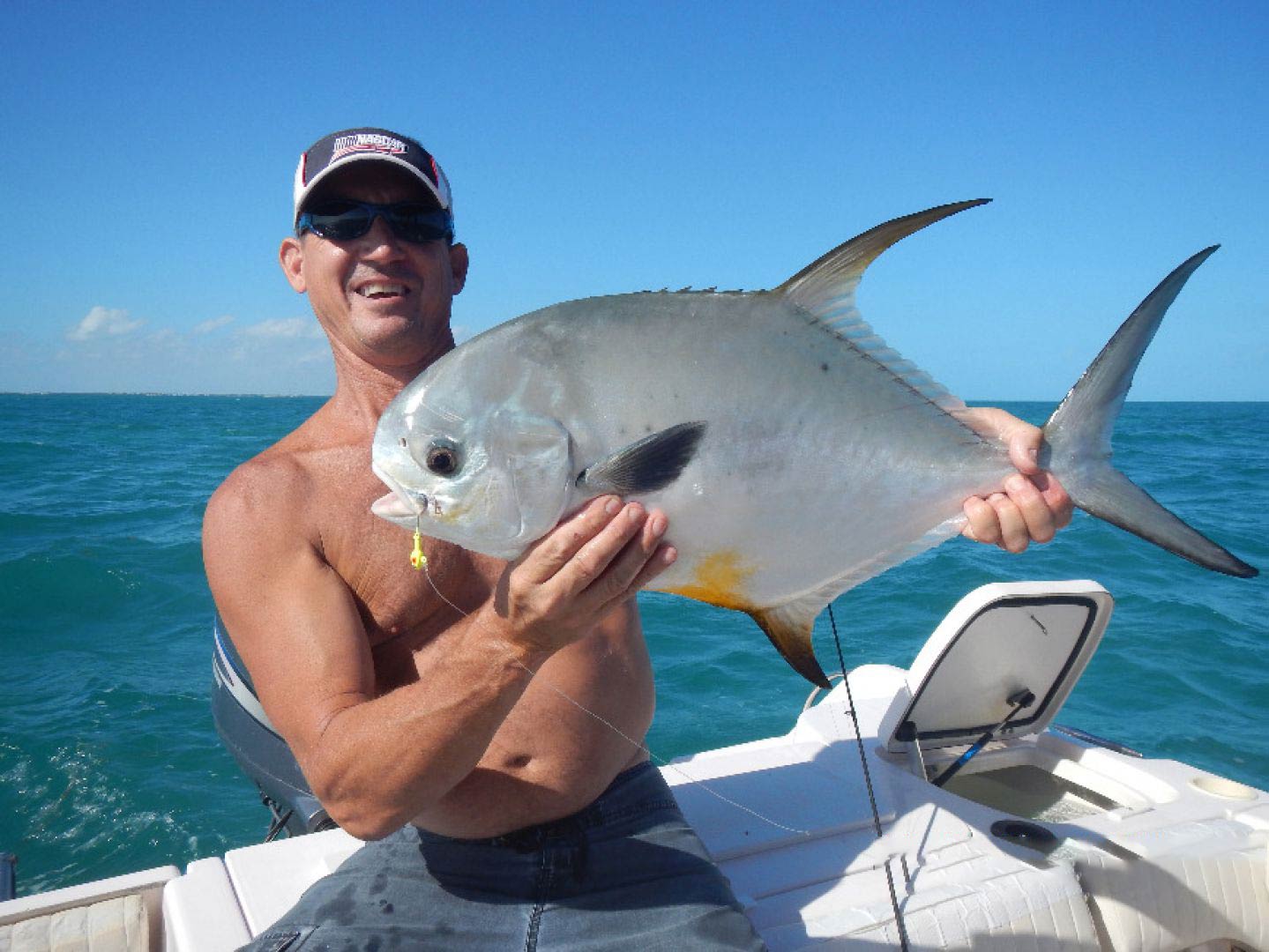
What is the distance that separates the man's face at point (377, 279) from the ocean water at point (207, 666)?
449 cm

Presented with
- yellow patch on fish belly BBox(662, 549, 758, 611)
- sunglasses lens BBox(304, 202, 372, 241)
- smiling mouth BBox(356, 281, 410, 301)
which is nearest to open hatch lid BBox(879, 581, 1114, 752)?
yellow patch on fish belly BBox(662, 549, 758, 611)

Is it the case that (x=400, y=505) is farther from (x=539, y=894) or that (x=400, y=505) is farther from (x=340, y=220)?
(x=539, y=894)

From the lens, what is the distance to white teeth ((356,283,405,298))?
2240mm

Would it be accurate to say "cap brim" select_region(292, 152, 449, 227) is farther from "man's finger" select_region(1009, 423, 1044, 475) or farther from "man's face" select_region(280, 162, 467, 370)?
"man's finger" select_region(1009, 423, 1044, 475)

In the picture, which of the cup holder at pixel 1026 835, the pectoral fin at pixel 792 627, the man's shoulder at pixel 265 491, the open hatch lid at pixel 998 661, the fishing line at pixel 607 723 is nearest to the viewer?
the fishing line at pixel 607 723

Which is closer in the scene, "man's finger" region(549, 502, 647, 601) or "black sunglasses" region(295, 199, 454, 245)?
"man's finger" region(549, 502, 647, 601)

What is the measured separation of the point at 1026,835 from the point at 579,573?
207 cm

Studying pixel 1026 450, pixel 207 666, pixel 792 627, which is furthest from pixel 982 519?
pixel 207 666

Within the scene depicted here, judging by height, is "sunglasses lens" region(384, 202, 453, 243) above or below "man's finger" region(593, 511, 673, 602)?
above

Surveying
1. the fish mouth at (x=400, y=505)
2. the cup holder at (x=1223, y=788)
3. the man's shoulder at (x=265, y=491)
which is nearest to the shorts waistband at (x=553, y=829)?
the man's shoulder at (x=265, y=491)

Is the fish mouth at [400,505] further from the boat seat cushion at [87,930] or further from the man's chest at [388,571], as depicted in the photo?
the boat seat cushion at [87,930]

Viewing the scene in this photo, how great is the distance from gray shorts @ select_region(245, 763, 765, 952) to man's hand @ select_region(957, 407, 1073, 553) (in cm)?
112

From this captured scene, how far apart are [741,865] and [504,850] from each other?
80cm

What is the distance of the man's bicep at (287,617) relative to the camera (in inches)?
76.0
